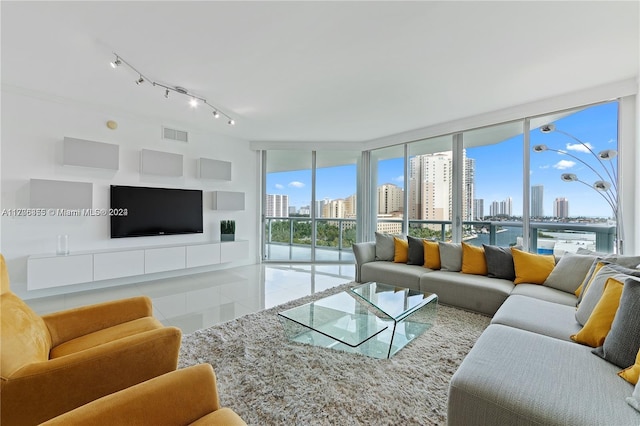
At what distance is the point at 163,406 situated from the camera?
1.02 metres

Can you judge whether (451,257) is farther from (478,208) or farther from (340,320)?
(340,320)

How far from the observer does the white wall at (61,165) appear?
3363 mm

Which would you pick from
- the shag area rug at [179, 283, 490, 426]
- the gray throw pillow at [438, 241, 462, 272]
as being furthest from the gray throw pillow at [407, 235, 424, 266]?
the shag area rug at [179, 283, 490, 426]

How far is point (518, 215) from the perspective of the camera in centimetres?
395

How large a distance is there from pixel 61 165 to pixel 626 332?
18.8ft

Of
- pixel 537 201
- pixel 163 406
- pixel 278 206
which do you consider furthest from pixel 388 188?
pixel 163 406

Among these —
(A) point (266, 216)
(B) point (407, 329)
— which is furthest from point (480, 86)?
(A) point (266, 216)

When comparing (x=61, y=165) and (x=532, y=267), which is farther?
(x=61, y=165)

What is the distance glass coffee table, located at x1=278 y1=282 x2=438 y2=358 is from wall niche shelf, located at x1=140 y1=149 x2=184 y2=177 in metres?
3.40

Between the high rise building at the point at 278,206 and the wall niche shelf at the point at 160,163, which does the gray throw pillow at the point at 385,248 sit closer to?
the high rise building at the point at 278,206

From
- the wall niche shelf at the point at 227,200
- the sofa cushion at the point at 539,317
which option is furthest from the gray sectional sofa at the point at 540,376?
the wall niche shelf at the point at 227,200

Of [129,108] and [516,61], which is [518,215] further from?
[129,108]

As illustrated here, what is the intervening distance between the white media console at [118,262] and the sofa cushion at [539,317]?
4.35m

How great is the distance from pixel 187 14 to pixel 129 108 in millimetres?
2635
